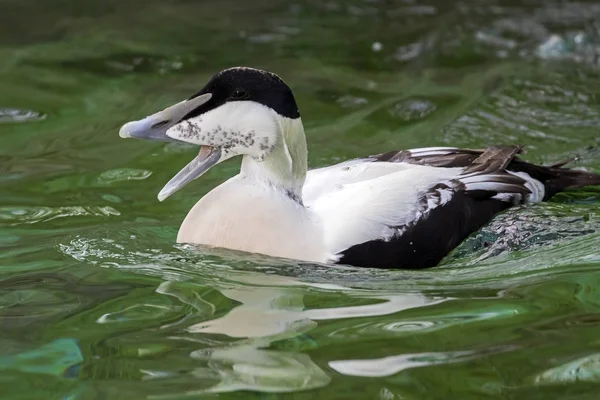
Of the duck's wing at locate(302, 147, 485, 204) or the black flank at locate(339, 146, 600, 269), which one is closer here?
the black flank at locate(339, 146, 600, 269)

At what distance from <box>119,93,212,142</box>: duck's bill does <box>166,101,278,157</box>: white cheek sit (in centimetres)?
3

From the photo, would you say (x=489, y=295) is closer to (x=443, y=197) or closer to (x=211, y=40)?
(x=443, y=197)

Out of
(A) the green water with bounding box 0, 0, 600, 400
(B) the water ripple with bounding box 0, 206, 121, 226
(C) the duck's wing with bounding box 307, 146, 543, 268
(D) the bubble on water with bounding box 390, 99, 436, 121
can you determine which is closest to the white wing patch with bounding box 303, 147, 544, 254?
(C) the duck's wing with bounding box 307, 146, 543, 268

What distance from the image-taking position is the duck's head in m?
4.13

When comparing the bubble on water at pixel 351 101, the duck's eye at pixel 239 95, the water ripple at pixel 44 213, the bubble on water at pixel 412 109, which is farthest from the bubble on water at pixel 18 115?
the duck's eye at pixel 239 95

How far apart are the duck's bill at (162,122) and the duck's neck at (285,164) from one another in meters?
0.31

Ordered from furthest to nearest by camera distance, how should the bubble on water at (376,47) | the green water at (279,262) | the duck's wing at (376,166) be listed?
the bubble on water at (376,47) → the duck's wing at (376,166) → the green water at (279,262)

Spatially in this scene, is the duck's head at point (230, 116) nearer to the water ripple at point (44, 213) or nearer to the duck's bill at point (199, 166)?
the duck's bill at point (199, 166)

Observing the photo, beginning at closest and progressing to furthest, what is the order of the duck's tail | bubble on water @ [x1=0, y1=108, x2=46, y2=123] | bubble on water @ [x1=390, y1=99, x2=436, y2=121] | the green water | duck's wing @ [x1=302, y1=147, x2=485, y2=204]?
the green water, duck's wing @ [x1=302, y1=147, x2=485, y2=204], the duck's tail, bubble on water @ [x1=0, y1=108, x2=46, y2=123], bubble on water @ [x1=390, y1=99, x2=436, y2=121]

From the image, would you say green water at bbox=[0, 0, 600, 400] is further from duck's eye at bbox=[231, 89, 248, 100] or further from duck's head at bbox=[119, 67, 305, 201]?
duck's eye at bbox=[231, 89, 248, 100]

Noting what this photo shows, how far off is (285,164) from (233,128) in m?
0.26

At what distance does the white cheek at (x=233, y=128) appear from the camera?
4.14 meters

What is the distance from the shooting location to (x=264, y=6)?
29.9 feet

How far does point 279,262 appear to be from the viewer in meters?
4.10
